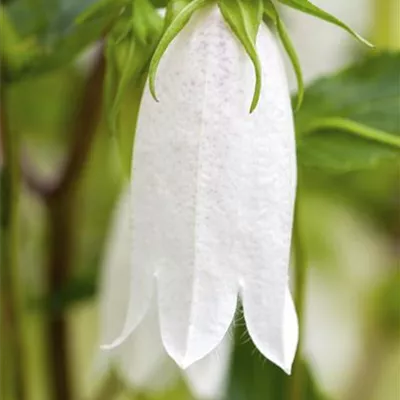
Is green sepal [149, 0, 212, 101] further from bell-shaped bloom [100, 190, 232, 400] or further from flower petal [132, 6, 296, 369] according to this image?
bell-shaped bloom [100, 190, 232, 400]

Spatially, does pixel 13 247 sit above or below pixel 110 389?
above

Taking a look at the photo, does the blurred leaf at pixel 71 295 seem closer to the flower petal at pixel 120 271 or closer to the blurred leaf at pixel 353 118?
the flower petal at pixel 120 271

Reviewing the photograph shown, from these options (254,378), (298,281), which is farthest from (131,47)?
(254,378)

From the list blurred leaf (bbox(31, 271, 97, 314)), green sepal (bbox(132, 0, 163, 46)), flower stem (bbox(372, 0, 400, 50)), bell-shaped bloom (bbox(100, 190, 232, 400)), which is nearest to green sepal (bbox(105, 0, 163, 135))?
green sepal (bbox(132, 0, 163, 46))

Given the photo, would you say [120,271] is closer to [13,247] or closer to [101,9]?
[13,247]

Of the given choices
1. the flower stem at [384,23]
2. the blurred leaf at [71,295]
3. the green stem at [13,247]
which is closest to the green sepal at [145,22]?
the green stem at [13,247]

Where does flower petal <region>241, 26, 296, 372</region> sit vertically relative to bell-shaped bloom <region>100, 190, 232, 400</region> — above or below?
above

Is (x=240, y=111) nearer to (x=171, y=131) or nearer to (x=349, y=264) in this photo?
(x=171, y=131)
